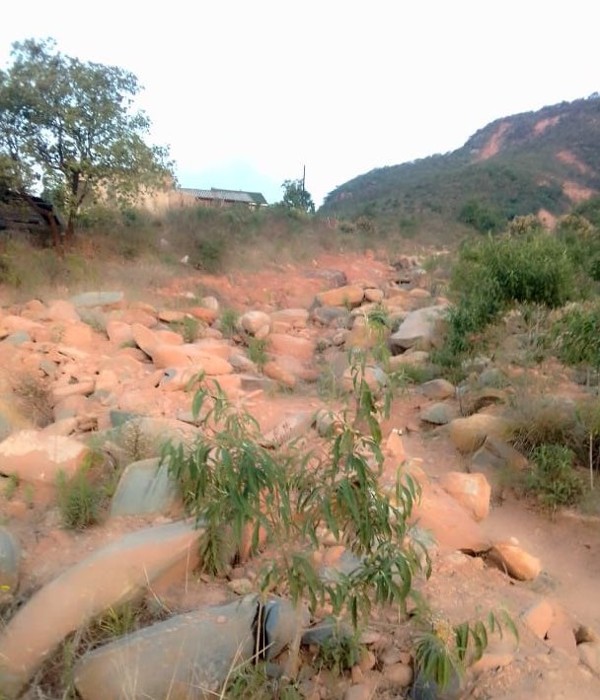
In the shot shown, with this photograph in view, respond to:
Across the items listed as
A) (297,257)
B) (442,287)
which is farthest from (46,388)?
(297,257)

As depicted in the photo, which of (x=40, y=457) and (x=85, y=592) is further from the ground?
(x=40, y=457)

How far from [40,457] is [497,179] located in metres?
26.7

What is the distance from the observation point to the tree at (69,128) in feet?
28.9

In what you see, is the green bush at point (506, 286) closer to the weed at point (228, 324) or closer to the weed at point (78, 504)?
the weed at point (228, 324)

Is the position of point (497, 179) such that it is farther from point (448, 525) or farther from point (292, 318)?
point (448, 525)

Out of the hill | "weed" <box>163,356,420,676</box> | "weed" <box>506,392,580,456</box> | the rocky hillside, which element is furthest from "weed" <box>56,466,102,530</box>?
the hill

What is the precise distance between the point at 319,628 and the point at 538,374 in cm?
430

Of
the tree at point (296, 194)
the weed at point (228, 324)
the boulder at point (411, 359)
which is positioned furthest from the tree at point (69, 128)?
the tree at point (296, 194)

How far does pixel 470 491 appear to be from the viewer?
3982mm

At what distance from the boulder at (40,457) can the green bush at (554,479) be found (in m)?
3.05

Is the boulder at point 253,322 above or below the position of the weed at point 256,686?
above

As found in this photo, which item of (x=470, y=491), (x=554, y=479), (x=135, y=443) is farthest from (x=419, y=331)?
(x=135, y=443)

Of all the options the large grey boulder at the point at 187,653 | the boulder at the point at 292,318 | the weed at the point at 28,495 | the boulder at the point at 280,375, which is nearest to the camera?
the large grey boulder at the point at 187,653

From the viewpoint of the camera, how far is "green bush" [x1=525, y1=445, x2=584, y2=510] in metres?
4.24
